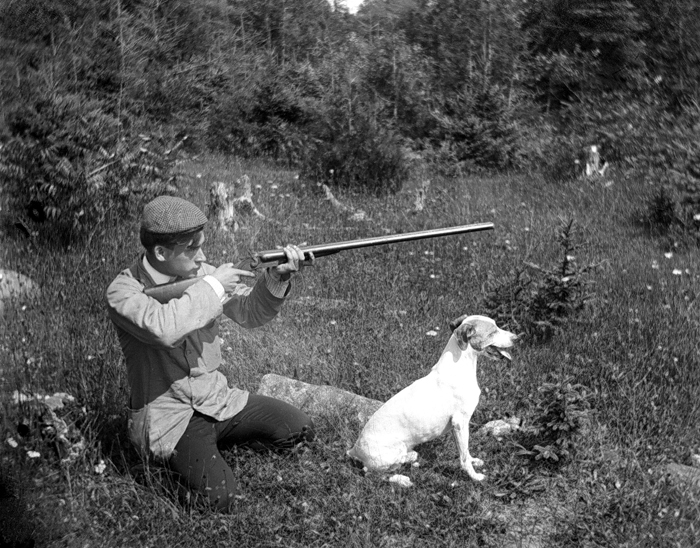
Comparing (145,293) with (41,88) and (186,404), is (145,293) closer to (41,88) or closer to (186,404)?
(186,404)

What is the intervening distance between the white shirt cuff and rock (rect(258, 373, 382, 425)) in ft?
4.54

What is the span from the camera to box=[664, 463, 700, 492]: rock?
13.1ft

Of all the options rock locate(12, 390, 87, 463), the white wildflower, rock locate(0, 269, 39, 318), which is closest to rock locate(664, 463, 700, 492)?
the white wildflower

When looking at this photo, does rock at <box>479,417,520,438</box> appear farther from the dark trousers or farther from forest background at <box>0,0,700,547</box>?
the dark trousers

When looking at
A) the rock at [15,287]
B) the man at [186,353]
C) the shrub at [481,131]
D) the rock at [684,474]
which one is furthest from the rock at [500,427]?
the shrub at [481,131]

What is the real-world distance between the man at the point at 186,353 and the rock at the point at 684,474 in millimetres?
2107

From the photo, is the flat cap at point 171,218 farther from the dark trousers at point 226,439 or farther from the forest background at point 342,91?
the forest background at point 342,91

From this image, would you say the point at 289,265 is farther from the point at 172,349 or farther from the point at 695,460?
the point at 695,460

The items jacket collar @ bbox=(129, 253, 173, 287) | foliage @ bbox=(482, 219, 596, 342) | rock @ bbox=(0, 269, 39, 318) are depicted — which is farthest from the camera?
rock @ bbox=(0, 269, 39, 318)

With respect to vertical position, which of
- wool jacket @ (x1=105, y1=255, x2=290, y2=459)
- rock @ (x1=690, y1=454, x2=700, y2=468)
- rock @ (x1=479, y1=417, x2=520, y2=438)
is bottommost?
rock @ (x1=479, y1=417, x2=520, y2=438)

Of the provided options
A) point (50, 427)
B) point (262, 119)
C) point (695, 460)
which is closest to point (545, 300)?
point (695, 460)

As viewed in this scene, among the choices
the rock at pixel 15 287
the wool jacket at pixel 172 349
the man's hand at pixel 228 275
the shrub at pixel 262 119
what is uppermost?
the man's hand at pixel 228 275

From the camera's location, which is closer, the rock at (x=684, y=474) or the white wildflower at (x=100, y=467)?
the rock at (x=684, y=474)

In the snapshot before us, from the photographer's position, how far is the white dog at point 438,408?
13.6 feet
